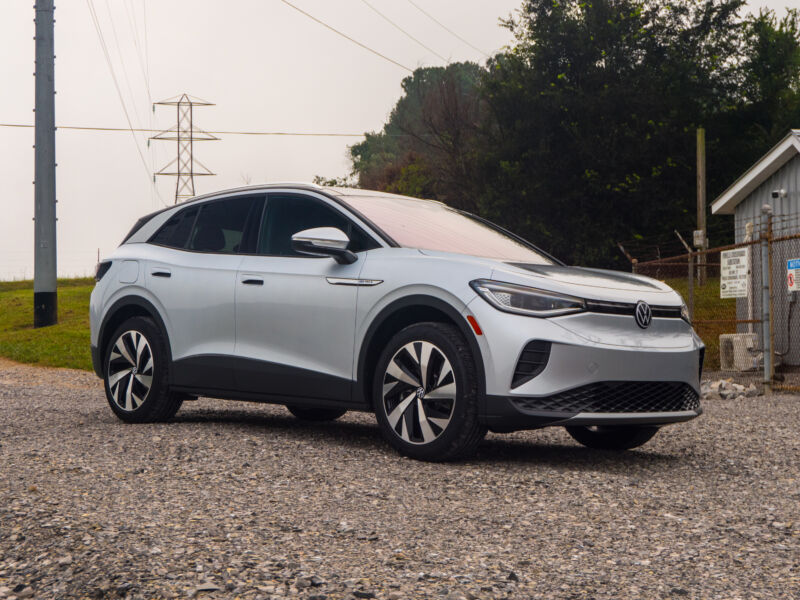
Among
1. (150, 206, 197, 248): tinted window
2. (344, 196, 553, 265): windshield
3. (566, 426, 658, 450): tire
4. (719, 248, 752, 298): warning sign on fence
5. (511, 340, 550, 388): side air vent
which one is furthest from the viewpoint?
(719, 248, 752, 298): warning sign on fence

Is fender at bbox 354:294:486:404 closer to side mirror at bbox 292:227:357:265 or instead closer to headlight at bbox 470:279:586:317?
headlight at bbox 470:279:586:317

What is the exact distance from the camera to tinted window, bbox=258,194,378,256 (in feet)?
21.7

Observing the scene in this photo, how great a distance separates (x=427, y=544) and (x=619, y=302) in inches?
85.8

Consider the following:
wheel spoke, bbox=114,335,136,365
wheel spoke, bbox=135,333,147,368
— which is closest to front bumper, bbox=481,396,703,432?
wheel spoke, bbox=135,333,147,368

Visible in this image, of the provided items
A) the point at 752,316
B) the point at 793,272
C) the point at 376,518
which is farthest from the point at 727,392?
the point at 376,518

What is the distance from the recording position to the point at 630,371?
548 centimetres

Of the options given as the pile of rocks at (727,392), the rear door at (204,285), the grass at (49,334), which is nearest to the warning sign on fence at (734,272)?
the pile of rocks at (727,392)

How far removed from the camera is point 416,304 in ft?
18.7

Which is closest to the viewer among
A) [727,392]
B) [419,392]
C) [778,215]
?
[419,392]

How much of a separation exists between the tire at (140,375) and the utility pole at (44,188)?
17.7 m

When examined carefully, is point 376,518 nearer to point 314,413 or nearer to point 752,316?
point 314,413

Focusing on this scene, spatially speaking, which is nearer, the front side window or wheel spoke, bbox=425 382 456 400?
wheel spoke, bbox=425 382 456 400

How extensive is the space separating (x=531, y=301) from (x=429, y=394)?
0.81 metres

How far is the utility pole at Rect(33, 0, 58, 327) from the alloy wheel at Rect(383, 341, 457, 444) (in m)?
20.3
